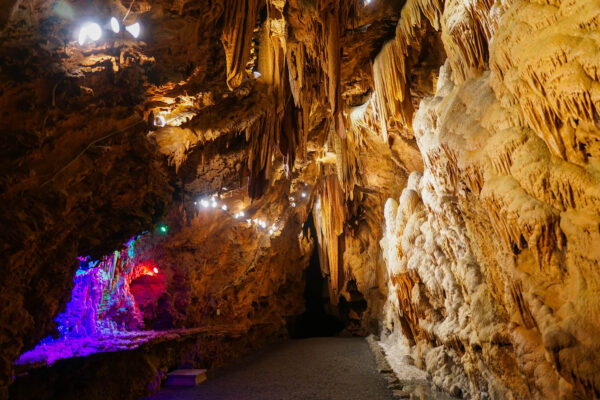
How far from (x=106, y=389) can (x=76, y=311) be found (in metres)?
2.86

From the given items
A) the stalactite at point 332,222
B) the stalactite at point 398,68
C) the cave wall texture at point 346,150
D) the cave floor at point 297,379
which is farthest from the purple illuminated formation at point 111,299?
the stalactite at point 398,68

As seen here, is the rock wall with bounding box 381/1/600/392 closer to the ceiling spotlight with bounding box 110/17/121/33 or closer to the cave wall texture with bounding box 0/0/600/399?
the cave wall texture with bounding box 0/0/600/399

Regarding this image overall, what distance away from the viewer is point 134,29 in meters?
4.01

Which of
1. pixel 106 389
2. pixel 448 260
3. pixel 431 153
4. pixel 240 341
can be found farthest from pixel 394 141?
pixel 106 389

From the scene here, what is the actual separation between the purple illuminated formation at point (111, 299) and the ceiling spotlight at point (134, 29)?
4.34 m

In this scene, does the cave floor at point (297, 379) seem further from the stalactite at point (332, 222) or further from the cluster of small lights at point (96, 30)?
the cluster of small lights at point (96, 30)

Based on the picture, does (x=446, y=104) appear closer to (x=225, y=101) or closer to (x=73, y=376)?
(x=225, y=101)

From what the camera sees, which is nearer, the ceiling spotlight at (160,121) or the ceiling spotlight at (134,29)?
the ceiling spotlight at (134,29)

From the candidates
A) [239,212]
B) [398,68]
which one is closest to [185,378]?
[239,212]

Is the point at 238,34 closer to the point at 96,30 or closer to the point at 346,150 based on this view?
the point at 96,30

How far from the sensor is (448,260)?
17.7 ft

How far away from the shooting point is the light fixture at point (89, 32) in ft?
11.6

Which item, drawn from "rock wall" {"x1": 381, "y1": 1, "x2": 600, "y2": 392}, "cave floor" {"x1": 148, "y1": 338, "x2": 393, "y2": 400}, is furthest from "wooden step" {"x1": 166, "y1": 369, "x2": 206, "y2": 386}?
"rock wall" {"x1": 381, "y1": 1, "x2": 600, "y2": 392}

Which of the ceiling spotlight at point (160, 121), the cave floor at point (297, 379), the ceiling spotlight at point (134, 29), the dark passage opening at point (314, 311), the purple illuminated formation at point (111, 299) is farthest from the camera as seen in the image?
the dark passage opening at point (314, 311)
